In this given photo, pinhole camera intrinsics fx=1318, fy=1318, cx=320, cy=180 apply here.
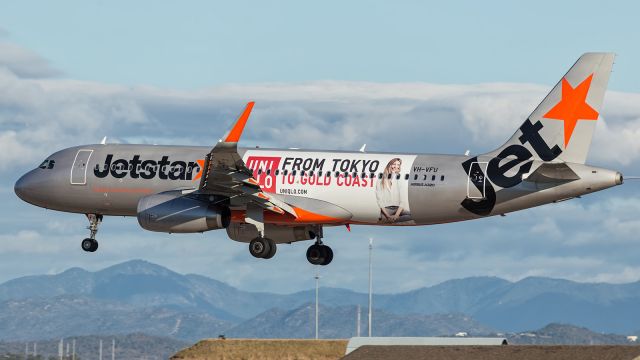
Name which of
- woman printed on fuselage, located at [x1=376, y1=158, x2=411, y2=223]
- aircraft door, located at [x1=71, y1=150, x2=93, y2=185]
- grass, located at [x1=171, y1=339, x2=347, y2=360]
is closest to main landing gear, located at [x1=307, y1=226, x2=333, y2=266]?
woman printed on fuselage, located at [x1=376, y1=158, x2=411, y2=223]

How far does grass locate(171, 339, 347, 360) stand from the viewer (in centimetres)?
8381

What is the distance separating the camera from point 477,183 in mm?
72688

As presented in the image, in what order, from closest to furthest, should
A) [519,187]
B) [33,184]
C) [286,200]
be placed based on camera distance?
[519,187], [286,200], [33,184]

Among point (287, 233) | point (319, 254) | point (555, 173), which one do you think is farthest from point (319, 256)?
point (555, 173)

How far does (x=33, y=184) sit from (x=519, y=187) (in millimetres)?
30310

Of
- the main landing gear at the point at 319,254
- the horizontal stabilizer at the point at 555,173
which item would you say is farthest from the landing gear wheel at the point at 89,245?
the horizontal stabilizer at the point at 555,173

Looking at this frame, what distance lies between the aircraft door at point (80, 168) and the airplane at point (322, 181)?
88 millimetres

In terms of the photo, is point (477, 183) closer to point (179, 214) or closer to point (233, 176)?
point (233, 176)

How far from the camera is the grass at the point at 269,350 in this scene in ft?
275

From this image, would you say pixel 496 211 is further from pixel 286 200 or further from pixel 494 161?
pixel 286 200

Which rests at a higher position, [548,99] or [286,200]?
[548,99]

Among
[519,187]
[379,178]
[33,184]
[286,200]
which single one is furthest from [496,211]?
[33,184]

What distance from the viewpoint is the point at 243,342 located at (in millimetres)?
86125

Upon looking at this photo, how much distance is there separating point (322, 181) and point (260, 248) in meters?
5.28
